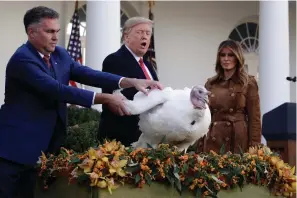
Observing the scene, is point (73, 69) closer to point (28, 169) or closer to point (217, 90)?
point (28, 169)

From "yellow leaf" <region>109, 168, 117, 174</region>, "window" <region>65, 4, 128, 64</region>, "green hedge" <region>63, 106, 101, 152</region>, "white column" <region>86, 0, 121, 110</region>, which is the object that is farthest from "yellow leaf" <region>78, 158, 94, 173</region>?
"window" <region>65, 4, 128, 64</region>

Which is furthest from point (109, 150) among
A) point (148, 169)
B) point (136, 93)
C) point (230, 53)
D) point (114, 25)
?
point (114, 25)

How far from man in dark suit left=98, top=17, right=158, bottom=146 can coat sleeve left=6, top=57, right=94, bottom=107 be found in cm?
32

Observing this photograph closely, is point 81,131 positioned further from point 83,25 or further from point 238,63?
point 83,25

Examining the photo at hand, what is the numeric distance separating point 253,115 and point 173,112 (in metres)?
1.59

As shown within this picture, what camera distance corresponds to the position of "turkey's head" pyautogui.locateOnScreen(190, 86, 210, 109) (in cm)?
319

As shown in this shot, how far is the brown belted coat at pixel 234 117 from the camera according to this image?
4.64 m

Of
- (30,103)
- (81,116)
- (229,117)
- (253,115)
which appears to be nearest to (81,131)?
(229,117)

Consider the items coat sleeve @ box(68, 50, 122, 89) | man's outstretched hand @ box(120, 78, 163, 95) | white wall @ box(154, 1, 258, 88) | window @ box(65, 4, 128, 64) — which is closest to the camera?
man's outstretched hand @ box(120, 78, 163, 95)

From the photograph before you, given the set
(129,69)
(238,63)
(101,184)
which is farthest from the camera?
(238,63)

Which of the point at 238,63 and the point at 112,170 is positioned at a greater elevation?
the point at 238,63

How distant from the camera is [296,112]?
4.39 m

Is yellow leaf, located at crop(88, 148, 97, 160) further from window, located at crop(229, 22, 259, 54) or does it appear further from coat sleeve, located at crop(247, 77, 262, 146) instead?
window, located at crop(229, 22, 259, 54)

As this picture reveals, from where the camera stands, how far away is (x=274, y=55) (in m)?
13.0
